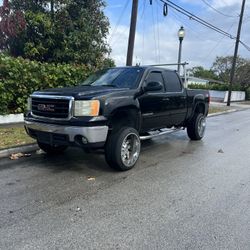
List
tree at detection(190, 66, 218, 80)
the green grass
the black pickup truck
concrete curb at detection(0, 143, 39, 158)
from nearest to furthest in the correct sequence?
the black pickup truck < concrete curb at detection(0, 143, 39, 158) < the green grass < tree at detection(190, 66, 218, 80)

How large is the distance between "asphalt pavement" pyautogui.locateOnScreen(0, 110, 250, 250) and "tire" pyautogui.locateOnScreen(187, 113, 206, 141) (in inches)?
83.8

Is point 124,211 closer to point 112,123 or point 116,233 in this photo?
point 116,233

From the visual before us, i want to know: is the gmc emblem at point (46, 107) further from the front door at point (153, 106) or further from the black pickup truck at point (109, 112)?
the front door at point (153, 106)

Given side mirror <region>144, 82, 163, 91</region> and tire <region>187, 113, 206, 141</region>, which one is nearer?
side mirror <region>144, 82, 163, 91</region>

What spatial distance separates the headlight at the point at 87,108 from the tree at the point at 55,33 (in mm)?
10853

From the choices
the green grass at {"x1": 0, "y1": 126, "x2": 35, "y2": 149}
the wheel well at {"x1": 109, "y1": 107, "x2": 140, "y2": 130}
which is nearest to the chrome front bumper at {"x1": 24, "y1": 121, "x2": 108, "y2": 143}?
the wheel well at {"x1": 109, "y1": 107, "x2": 140, "y2": 130}

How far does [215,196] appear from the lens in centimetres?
499

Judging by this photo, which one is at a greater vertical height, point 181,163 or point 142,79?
point 142,79

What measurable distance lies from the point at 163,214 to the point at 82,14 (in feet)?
47.4

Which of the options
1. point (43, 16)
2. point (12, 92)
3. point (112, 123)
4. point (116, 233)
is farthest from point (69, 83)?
point (116, 233)

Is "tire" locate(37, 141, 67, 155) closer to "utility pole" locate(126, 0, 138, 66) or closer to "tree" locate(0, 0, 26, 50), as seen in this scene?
"utility pole" locate(126, 0, 138, 66)

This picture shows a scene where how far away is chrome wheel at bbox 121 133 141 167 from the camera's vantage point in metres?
6.21

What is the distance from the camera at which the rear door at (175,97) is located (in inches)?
313

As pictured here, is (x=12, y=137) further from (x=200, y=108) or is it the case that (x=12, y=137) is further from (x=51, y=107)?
(x=200, y=108)
